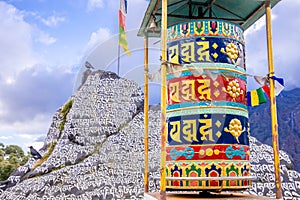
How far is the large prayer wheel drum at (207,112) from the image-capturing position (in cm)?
414

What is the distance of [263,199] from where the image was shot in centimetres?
395

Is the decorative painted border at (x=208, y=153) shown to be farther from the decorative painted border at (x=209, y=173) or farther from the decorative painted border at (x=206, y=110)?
the decorative painted border at (x=206, y=110)

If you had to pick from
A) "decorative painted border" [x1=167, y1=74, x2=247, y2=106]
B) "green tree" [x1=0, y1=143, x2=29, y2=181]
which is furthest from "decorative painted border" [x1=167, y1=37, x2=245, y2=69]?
"green tree" [x1=0, y1=143, x2=29, y2=181]

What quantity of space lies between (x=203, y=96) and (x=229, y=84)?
0.36 meters

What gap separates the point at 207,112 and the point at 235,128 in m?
0.40

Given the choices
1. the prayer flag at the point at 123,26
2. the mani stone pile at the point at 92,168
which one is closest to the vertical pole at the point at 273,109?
the prayer flag at the point at 123,26

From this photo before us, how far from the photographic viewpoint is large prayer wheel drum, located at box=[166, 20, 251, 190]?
13.6ft

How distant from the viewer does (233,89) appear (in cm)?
433

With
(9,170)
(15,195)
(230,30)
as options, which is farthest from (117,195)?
(9,170)

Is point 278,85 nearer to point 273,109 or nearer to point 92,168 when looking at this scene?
point 273,109

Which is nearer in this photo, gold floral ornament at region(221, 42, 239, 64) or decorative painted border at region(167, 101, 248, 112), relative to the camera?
decorative painted border at region(167, 101, 248, 112)

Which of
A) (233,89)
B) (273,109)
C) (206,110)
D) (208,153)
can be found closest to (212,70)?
(233,89)

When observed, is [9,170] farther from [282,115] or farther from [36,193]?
[282,115]

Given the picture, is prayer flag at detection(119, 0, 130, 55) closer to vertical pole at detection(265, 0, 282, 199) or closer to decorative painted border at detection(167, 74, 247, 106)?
decorative painted border at detection(167, 74, 247, 106)
